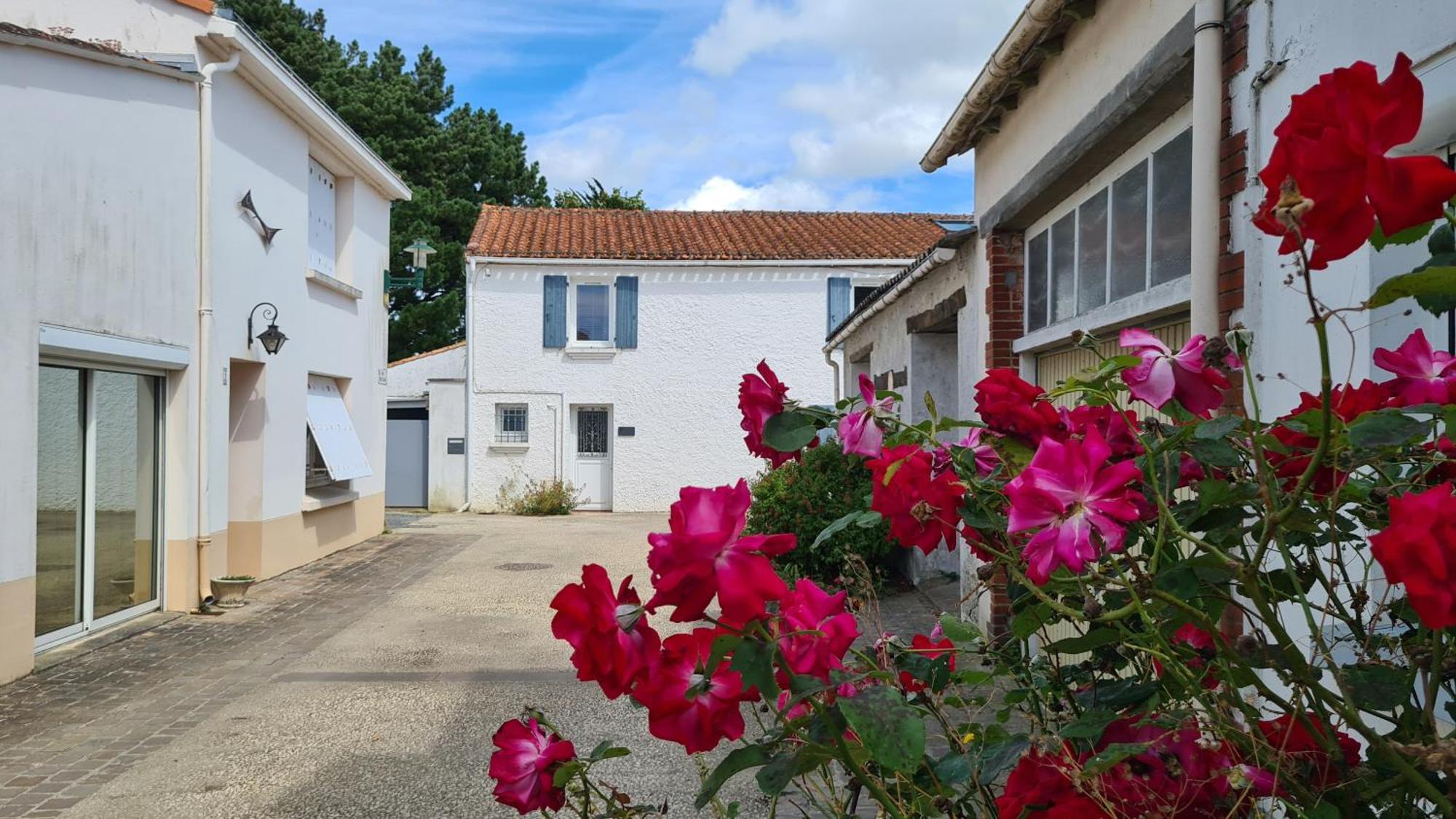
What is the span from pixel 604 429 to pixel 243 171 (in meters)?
11.1

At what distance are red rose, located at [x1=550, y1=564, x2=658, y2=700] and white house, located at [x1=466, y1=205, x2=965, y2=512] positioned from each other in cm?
1836

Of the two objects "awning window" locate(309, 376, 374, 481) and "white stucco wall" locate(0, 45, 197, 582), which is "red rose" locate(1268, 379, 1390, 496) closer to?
"white stucco wall" locate(0, 45, 197, 582)

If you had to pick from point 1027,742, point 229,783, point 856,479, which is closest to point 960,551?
point 856,479

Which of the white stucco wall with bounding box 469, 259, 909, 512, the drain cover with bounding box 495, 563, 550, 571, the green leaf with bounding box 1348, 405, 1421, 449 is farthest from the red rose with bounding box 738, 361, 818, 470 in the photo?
the white stucco wall with bounding box 469, 259, 909, 512

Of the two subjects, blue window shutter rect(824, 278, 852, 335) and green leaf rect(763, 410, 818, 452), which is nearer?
green leaf rect(763, 410, 818, 452)

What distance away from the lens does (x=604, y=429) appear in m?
20.5

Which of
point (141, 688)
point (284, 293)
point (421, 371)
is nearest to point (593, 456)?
point (421, 371)

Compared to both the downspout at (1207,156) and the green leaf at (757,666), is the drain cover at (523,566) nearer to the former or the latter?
the downspout at (1207,156)

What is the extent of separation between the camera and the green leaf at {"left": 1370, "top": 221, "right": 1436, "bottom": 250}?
1060 millimetres

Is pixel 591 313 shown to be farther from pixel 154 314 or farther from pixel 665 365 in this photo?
pixel 154 314

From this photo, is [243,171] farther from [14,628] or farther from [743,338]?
[743,338]

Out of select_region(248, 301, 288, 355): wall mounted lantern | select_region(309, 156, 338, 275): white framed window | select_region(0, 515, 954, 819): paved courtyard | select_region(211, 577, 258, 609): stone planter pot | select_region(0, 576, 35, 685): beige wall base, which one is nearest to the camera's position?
select_region(0, 515, 954, 819): paved courtyard

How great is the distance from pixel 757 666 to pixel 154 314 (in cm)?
860

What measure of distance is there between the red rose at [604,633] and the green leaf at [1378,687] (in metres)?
0.83
